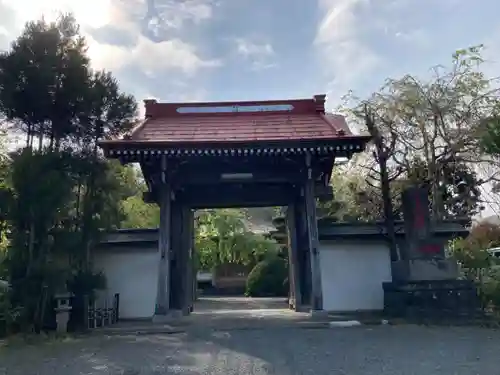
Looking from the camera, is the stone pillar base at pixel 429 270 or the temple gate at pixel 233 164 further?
the stone pillar base at pixel 429 270

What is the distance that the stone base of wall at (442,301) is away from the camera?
887cm

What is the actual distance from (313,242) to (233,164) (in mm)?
2207

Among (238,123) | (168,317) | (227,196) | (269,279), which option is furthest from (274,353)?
(269,279)

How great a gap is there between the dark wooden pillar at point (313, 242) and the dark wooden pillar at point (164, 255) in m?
2.67

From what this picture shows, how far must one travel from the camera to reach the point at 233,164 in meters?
9.75

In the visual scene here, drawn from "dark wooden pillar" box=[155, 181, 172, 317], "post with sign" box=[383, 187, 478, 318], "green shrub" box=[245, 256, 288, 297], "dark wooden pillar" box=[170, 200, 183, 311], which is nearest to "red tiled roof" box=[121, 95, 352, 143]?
"dark wooden pillar" box=[155, 181, 172, 317]

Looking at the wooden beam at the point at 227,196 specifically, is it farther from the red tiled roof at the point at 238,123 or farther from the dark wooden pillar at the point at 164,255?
the red tiled roof at the point at 238,123

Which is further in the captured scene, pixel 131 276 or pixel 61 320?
pixel 131 276

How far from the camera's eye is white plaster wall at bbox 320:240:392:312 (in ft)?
33.8

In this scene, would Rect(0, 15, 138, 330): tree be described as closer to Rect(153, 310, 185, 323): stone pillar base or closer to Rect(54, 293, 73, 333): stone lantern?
Rect(54, 293, 73, 333): stone lantern

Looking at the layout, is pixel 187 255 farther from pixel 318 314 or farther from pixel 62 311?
pixel 318 314

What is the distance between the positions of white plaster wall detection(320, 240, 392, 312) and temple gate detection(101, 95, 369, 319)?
64 centimetres

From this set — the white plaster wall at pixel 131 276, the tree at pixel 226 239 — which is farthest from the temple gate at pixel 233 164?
the tree at pixel 226 239

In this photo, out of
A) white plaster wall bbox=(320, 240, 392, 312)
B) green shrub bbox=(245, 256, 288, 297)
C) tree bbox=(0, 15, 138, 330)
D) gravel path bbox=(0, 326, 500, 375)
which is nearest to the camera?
gravel path bbox=(0, 326, 500, 375)
